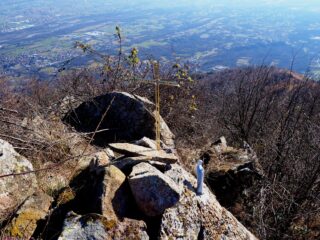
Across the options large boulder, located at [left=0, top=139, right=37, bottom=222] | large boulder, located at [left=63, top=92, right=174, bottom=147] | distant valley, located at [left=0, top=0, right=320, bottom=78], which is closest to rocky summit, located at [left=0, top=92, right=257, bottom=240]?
large boulder, located at [left=0, top=139, right=37, bottom=222]

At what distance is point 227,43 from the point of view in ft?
200

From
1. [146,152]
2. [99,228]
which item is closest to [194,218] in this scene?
[99,228]

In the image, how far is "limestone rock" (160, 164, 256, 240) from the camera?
11.5 feet

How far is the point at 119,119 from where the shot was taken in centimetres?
686

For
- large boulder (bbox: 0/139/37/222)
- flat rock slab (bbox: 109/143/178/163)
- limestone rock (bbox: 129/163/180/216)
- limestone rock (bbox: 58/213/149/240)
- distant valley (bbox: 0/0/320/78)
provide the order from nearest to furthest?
limestone rock (bbox: 58/213/149/240), limestone rock (bbox: 129/163/180/216), large boulder (bbox: 0/139/37/222), flat rock slab (bbox: 109/143/178/163), distant valley (bbox: 0/0/320/78)

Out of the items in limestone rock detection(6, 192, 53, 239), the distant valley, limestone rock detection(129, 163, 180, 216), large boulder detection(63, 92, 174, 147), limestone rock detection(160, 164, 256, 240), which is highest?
limestone rock detection(129, 163, 180, 216)

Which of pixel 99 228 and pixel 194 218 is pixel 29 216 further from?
pixel 194 218

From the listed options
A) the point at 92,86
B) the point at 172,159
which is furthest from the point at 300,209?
the point at 92,86

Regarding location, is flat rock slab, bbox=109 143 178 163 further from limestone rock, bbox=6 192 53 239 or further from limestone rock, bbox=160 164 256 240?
limestone rock, bbox=6 192 53 239

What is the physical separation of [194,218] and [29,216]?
1536mm

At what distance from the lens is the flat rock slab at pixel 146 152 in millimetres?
4230

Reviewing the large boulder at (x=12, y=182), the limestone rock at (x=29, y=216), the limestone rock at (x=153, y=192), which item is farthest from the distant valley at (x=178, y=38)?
the limestone rock at (x=153, y=192)

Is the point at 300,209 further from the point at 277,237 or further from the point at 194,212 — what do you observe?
the point at 194,212

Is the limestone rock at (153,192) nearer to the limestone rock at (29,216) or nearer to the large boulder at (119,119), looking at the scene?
the limestone rock at (29,216)
